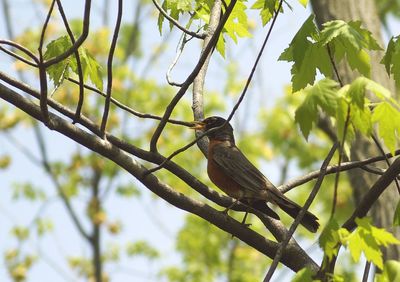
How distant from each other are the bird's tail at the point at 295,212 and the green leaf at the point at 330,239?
1485mm

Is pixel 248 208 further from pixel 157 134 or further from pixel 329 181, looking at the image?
pixel 329 181

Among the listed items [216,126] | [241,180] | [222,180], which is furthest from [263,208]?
[216,126]

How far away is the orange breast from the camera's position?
179 inches

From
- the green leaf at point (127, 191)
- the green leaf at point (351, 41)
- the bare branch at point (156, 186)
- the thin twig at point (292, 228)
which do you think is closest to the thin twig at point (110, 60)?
the bare branch at point (156, 186)

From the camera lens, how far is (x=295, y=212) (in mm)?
4352

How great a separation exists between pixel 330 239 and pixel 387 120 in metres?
0.47

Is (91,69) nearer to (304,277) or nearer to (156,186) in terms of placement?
(156,186)

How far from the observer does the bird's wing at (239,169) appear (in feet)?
14.7

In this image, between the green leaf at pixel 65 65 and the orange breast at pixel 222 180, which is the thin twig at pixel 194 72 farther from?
the orange breast at pixel 222 180

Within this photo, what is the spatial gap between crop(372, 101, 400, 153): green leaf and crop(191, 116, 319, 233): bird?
4.81 feet

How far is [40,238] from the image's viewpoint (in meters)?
15.7

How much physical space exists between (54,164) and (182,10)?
502 inches

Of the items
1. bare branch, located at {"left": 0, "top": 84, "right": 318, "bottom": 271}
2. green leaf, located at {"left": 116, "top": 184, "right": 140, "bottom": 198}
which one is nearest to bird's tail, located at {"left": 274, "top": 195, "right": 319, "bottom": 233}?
bare branch, located at {"left": 0, "top": 84, "right": 318, "bottom": 271}

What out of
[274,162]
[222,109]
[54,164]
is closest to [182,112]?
[222,109]
